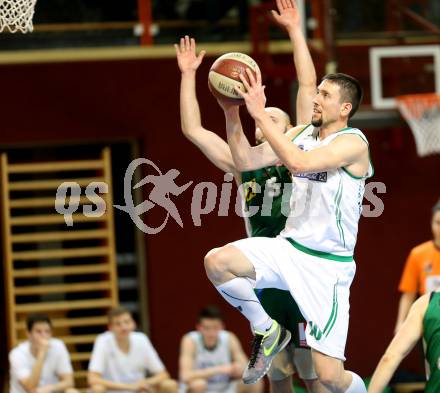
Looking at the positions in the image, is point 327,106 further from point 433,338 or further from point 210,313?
point 210,313

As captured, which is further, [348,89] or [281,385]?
[281,385]

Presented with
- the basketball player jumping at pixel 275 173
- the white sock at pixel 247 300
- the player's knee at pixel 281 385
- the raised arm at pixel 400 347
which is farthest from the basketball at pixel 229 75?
the player's knee at pixel 281 385

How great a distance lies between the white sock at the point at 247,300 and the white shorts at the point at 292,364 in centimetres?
60

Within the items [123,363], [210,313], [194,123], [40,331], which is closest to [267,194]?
[194,123]

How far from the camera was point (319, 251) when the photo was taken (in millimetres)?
7070

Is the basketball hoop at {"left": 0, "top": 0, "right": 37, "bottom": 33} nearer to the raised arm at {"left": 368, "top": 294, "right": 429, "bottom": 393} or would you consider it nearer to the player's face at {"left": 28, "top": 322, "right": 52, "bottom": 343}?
the raised arm at {"left": 368, "top": 294, "right": 429, "bottom": 393}

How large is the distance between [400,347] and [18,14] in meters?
3.55

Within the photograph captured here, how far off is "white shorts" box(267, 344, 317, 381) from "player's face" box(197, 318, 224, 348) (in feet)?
10.9

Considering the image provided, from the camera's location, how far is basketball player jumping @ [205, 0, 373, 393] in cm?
697

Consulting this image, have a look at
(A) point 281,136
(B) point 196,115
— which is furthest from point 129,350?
(A) point 281,136

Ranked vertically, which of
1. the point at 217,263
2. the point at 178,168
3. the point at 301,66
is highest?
the point at 301,66

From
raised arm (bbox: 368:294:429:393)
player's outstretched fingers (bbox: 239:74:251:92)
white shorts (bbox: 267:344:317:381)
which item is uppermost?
player's outstretched fingers (bbox: 239:74:251:92)

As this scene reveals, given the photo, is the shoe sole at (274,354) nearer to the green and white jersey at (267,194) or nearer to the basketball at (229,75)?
the green and white jersey at (267,194)

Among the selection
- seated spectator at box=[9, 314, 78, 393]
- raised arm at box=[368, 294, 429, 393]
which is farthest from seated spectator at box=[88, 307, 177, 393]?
raised arm at box=[368, 294, 429, 393]
